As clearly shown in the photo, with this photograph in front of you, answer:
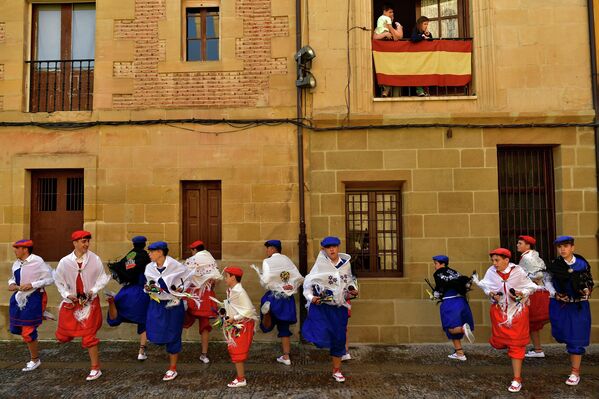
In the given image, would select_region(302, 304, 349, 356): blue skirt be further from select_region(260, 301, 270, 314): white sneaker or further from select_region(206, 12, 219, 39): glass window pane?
select_region(206, 12, 219, 39): glass window pane

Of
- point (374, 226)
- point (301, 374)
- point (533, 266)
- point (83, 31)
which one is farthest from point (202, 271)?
point (83, 31)

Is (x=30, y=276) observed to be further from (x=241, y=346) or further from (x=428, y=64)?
(x=428, y=64)

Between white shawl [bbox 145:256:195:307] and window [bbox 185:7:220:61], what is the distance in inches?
166

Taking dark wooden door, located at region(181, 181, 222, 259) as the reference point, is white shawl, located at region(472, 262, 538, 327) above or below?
below

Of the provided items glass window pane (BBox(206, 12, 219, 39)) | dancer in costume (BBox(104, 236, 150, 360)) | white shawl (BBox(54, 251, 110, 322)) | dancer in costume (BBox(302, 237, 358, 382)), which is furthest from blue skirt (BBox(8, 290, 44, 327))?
glass window pane (BBox(206, 12, 219, 39))

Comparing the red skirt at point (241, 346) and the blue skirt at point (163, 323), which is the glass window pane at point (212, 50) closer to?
the blue skirt at point (163, 323)

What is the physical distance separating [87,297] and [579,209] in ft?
25.4

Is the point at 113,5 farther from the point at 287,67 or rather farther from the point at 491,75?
the point at 491,75

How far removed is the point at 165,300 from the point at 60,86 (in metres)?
5.07

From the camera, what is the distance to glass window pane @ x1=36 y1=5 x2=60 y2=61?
28.1 feet

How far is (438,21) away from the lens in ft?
28.4

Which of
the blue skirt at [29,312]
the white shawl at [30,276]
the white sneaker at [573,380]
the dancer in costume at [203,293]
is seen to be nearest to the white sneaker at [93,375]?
the blue skirt at [29,312]

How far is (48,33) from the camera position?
8617mm

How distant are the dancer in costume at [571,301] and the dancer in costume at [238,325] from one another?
12.4 feet
